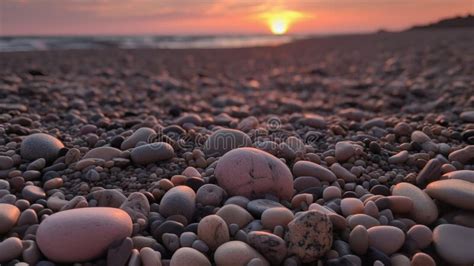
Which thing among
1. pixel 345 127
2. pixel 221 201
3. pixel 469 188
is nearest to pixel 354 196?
pixel 469 188

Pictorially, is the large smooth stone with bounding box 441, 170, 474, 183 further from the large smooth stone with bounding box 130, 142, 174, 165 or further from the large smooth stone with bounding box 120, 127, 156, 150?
the large smooth stone with bounding box 120, 127, 156, 150

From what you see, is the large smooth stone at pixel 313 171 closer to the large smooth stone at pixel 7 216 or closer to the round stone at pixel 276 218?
the round stone at pixel 276 218

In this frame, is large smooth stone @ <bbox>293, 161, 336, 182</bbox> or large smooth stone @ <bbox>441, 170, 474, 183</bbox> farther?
large smooth stone @ <bbox>293, 161, 336, 182</bbox>

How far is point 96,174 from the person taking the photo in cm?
256

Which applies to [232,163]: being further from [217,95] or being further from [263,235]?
[217,95]

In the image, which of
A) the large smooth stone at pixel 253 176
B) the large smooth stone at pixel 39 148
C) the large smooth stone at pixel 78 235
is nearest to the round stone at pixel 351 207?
the large smooth stone at pixel 253 176

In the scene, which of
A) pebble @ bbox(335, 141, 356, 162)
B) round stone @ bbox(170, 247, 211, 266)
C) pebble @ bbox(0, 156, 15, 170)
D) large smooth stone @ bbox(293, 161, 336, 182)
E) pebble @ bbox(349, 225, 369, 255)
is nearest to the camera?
round stone @ bbox(170, 247, 211, 266)

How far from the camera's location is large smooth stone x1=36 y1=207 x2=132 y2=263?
5.93 ft

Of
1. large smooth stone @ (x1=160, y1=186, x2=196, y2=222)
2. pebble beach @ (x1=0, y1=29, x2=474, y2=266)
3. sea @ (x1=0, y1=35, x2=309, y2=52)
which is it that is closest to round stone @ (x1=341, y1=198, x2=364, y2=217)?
pebble beach @ (x1=0, y1=29, x2=474, y2=266)

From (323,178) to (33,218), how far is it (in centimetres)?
154

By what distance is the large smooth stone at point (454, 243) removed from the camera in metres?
1.93

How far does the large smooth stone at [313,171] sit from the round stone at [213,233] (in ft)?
2.55

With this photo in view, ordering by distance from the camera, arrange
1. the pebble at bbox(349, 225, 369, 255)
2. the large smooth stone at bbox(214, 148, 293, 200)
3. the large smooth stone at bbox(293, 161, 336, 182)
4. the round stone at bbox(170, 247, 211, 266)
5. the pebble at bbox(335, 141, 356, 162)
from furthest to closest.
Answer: the pebble at bbox(335, 141, 356, 162) → the large smooth stone at bbox(293, 161, 336, 182) → the large smooth stone at bbox(214, 148, 293, 200) → the pebble at bbox(349, 225, 369, 255) → the round stone at bbox(170, 247, 211, 266)

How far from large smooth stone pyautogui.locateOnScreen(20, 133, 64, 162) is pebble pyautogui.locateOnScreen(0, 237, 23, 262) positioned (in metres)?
1.04
